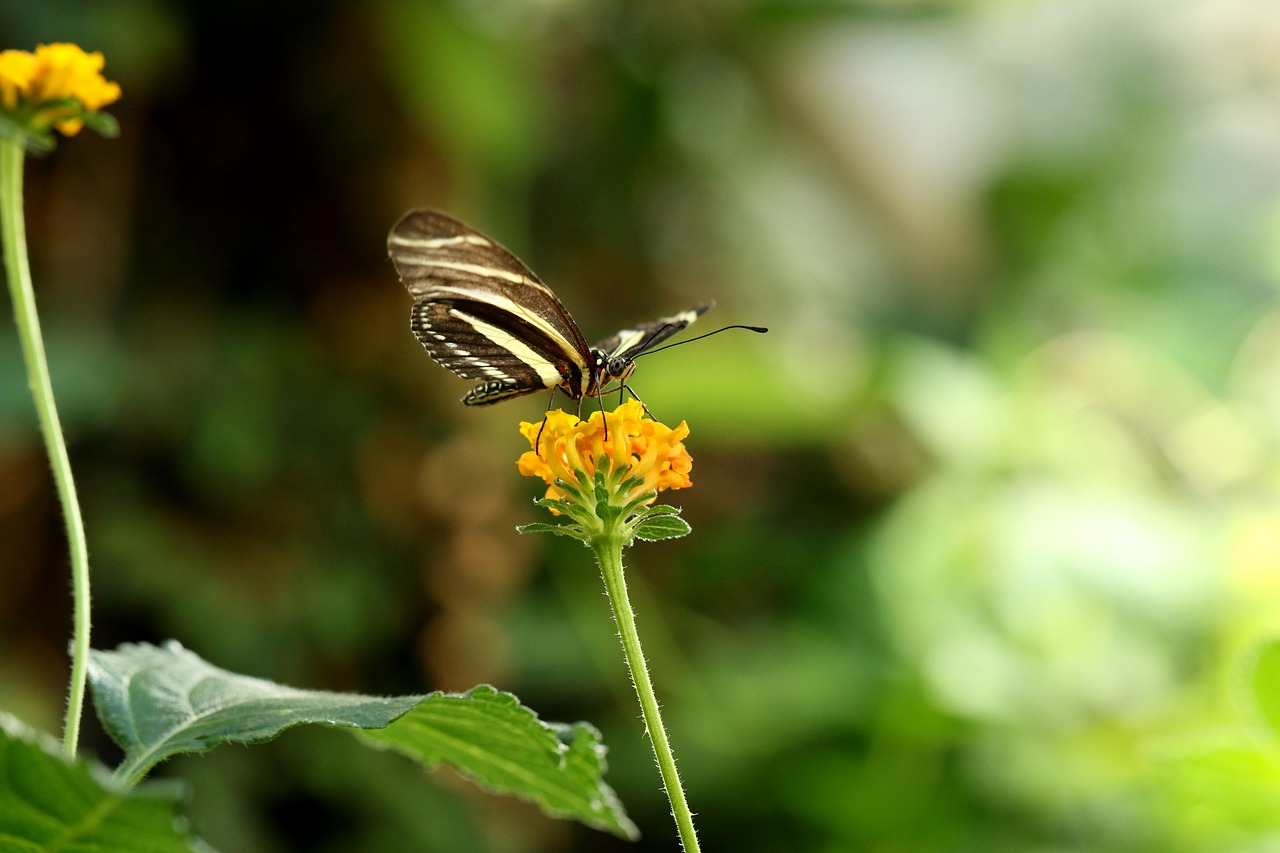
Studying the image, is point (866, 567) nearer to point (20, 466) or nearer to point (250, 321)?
point (250, 321)

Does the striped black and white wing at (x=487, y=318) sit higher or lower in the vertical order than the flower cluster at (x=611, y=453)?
higher

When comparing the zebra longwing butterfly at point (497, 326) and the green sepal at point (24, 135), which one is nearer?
the green sepal at point (24, 135)

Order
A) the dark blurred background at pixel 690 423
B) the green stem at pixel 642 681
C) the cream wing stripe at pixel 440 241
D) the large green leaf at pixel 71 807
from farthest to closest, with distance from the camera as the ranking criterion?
1. the dark blurred background at pixel 690 423
2. the cream wing stripe at pixel 440 241
3. the green stem at pixel 642 681
4. the large green leaf at pixel 71 807

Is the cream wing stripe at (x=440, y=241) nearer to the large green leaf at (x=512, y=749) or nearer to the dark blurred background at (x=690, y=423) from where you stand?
the large green leaf at (x=512, y=749)

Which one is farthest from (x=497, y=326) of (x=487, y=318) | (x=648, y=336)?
(x=648, y=336)

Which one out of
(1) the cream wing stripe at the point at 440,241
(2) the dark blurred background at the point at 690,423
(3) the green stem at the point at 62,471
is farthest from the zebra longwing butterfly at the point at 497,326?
(2) the dark blurred background at the point at 690,423

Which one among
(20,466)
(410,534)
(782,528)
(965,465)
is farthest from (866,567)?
(20,466)
